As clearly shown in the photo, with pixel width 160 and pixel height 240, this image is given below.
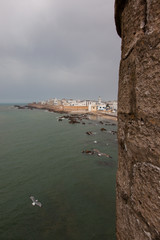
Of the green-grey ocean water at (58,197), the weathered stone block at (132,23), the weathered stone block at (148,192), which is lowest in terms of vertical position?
the green-grey ocean water at (58,197)

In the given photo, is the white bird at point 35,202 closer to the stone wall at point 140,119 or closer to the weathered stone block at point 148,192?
the stone wall at point 140,119

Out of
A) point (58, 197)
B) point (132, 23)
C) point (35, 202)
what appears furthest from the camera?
point (58, 197)

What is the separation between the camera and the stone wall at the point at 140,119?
0.90m

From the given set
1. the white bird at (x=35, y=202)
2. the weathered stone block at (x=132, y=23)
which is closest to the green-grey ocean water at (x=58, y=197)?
the white bird at (x=35, y=202)

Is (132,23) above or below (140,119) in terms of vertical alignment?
above

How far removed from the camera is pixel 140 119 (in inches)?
40.8

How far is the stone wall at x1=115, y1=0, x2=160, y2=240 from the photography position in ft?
2.96

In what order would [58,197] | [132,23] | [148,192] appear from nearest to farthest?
[148,192] < [132,23] < [58,197]

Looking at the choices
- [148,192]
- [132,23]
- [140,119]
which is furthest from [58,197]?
[132,23]

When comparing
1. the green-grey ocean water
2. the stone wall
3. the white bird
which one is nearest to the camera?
the stone wall

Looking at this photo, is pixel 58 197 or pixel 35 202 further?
pixel 58 197

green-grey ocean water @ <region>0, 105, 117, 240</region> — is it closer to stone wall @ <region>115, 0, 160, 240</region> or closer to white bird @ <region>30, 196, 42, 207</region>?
white bird @ <region>30, 196, 42, 207</region>

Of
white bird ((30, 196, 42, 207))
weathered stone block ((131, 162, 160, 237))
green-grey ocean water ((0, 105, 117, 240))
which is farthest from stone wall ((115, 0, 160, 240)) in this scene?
white bird ((30, 196, 42, 207))

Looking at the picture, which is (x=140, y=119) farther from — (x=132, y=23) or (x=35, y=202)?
(x=35, y=202)
